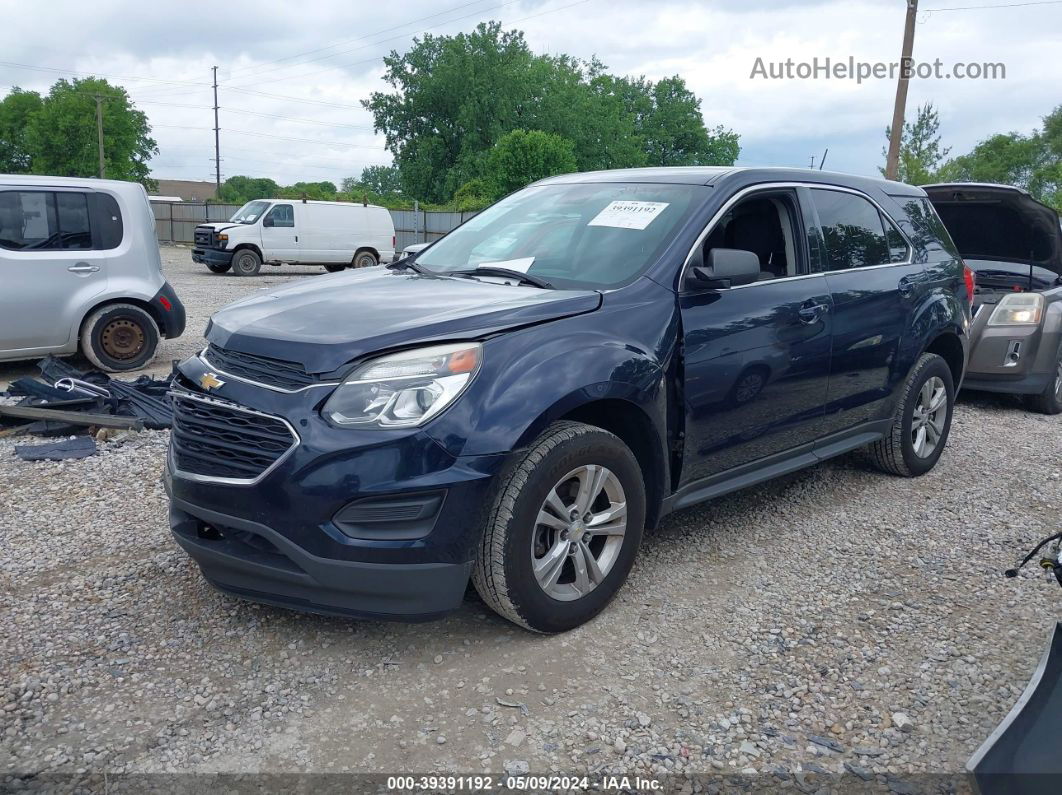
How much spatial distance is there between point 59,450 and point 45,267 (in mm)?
3076

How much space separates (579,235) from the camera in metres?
4.03

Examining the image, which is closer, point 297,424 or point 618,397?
point 297,424

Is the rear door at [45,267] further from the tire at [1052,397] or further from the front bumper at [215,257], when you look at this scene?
the front bumper at [215,257]

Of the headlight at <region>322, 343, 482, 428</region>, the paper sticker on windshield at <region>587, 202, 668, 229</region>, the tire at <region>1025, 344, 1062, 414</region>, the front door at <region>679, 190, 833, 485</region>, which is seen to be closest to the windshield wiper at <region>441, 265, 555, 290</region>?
the paper sticker on windshield at <region>587, 202, 668, 229</region>

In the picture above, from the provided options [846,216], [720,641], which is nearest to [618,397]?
[720,641]

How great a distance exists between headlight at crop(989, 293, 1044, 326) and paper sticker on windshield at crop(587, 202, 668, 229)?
4.90 m

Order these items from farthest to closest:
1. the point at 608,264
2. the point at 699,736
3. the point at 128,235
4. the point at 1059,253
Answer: the point at 128,235, the point at 1059,253, the point at 608,264, the point at 699,736

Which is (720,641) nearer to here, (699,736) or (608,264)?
(699,736)

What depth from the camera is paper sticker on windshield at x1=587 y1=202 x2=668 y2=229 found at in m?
3.97

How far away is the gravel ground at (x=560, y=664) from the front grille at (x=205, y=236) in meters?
18.3

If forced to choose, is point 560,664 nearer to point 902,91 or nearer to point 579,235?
point 579,235

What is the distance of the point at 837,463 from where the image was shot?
5.84 meters

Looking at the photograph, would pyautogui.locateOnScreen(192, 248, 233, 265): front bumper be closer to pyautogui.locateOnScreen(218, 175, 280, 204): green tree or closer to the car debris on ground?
the car debris on ground

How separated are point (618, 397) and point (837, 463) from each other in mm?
3052
